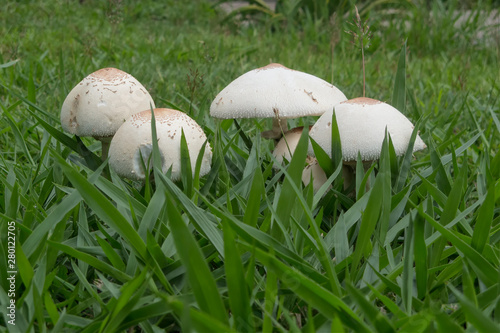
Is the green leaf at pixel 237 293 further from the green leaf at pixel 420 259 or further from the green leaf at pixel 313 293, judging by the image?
the green leaf at pixel 420 259

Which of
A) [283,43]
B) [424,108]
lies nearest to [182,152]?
[424,108]

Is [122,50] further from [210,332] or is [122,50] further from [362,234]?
[210,332]

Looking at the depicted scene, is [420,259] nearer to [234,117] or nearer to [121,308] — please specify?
[121,308]

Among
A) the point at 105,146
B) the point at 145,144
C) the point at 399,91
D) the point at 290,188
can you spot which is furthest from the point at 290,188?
the point at 399,91

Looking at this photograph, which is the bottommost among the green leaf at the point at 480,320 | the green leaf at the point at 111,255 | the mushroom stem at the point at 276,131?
the green leaf at the point at 111,255

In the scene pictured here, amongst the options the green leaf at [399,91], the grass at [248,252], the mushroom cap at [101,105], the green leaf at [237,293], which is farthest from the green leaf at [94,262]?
the green leaf at [399,91]

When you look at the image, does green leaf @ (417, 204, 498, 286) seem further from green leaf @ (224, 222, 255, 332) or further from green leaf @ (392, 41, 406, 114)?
green leaf @ (392, 41, 406, 114)

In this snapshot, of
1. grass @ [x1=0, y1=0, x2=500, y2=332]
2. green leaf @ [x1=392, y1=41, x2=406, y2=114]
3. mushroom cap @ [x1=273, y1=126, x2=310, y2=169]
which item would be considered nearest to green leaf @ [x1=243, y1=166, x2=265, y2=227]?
grass @ [x1=0, y1=0, x2=500, y2=332]
